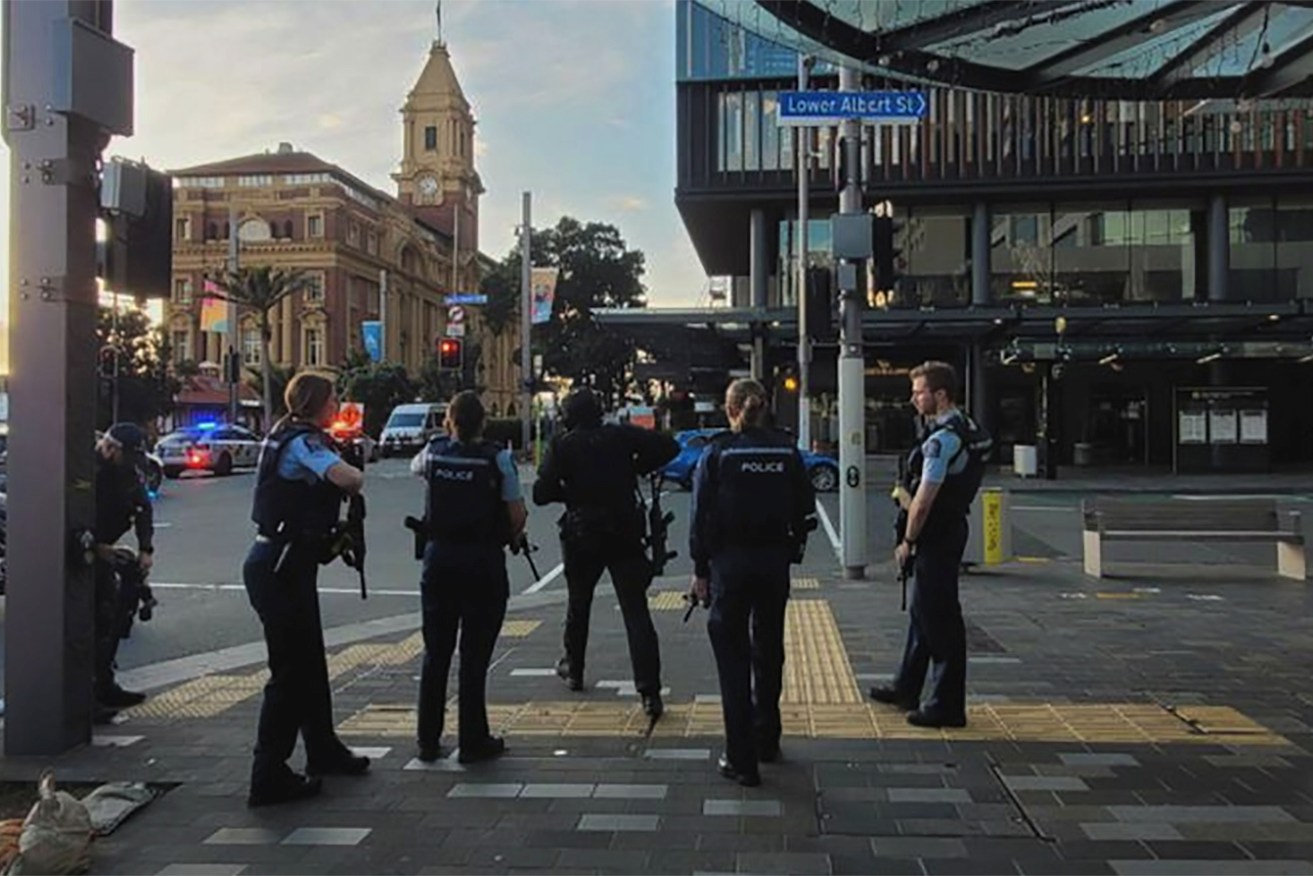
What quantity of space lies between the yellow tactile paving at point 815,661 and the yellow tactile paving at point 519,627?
2.03 meters

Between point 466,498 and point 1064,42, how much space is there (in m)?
7.53

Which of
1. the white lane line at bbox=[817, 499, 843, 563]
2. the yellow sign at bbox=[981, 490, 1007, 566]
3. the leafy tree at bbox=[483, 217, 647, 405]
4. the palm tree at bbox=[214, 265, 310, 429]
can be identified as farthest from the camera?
the palm tree at bbox=[214, 265, 310, 429]

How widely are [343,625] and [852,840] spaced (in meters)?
6.27

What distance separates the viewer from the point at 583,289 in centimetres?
6588

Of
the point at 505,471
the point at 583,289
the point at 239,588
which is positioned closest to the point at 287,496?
the point at 505,471

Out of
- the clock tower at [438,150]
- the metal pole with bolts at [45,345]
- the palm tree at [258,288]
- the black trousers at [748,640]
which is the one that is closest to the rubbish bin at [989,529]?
the black trousers at [748,640]

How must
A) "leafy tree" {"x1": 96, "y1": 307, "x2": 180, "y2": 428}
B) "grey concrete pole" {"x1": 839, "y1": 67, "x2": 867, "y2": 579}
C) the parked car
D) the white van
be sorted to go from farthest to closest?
1. the white van
2. "leafy tree" {"x1": 96, "y1": 307, "x2": 180, "y2": 428}
3. the parked car
4. "grey concrete pole" {"x1": 839, "y1": 67, "x2": 867, "y2": 579}

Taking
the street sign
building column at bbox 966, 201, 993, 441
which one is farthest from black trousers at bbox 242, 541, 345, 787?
building column at bbox 966, 201, 993, 441

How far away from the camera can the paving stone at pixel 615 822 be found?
449cm

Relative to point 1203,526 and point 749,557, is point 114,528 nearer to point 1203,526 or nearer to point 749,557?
point 749,557

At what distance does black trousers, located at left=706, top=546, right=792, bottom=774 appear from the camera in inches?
197

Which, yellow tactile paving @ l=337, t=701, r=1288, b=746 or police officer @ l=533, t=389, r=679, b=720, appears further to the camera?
police officer @ l=533, t=389, r=679, b=720

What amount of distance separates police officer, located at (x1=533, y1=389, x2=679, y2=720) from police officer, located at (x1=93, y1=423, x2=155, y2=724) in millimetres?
2431

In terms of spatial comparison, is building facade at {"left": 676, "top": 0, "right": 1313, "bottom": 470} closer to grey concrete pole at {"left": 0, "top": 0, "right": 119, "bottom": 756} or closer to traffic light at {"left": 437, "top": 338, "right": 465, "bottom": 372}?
traffic light at {"left": 437, "top": 338, "right": 465, "bottom": 372}
